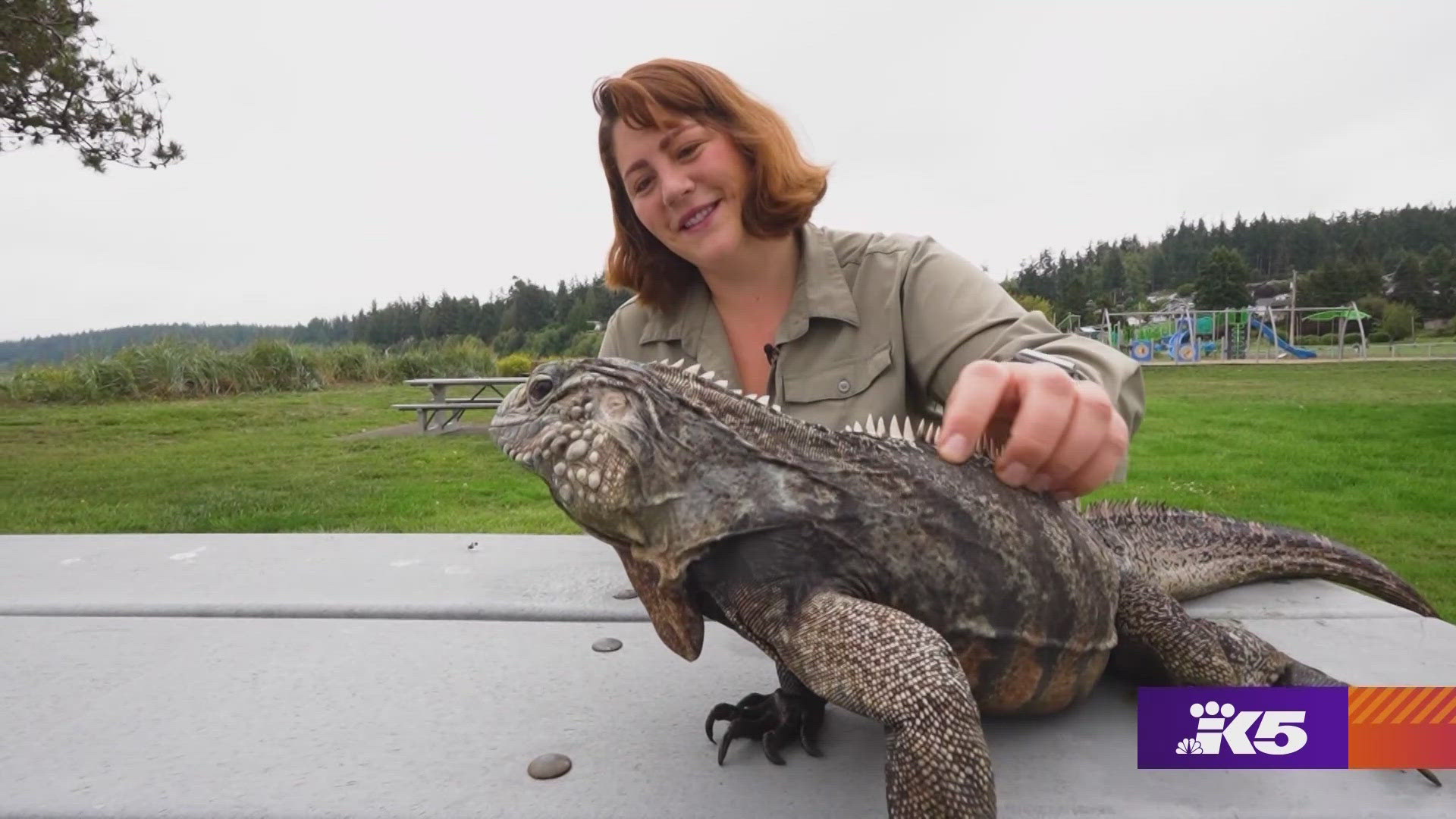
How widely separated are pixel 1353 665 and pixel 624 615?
2204 mm

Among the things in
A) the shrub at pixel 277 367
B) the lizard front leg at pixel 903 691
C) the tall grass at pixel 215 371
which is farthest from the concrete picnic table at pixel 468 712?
the shrub at pixel 277 367

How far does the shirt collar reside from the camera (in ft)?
8.63

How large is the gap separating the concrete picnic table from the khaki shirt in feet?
2.84

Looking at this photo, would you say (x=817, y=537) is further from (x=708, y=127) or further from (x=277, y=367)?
(x=277, y=367)

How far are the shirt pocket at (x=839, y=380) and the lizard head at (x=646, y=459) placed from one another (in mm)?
893

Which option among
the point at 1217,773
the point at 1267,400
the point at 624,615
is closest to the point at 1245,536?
the point at 1217,773

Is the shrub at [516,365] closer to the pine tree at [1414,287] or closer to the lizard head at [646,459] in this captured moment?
the lizard head at [646,459]

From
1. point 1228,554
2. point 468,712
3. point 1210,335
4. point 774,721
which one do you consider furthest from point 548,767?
point 1210,335

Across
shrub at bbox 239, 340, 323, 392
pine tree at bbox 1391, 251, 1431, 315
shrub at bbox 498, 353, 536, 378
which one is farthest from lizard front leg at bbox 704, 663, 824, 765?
pine tree at bbox 1391, 251, 1431, 315

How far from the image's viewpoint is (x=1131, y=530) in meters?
2.71

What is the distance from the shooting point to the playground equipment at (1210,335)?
3719cm

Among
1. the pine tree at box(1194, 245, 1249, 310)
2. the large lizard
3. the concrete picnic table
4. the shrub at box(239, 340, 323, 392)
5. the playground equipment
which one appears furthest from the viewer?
the pine tree at box(1194, 245, 1249, 310)

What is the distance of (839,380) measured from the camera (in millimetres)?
2609

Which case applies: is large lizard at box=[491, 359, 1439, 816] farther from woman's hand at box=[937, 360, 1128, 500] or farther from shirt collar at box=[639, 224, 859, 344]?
shirt collar at box=[639, 224, 859, 344]
